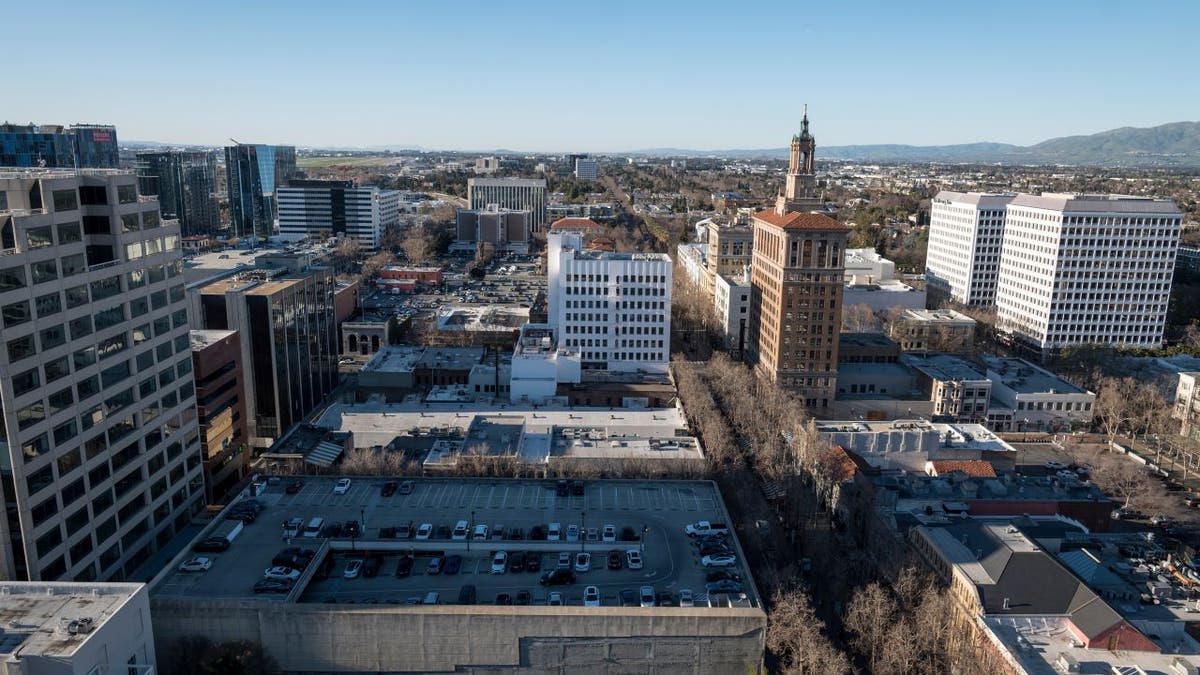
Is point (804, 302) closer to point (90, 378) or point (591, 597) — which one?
point (591, 597)

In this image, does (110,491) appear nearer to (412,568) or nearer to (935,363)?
(412,568)

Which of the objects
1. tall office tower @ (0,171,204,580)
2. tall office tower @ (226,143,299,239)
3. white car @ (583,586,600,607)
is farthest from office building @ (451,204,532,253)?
white car @ (583,586,600,607)

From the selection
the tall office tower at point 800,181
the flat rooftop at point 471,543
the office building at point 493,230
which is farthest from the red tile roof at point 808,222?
the office building at point 493,230

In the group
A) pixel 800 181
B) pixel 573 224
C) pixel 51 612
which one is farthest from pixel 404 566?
pixel 573 224

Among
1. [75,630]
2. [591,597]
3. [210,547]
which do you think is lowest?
[591,597]

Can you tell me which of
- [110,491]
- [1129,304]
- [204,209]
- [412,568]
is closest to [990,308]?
[1129,304]

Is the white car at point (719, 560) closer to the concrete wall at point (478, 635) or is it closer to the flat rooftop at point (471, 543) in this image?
the flat rooftop at point (471, 543)
